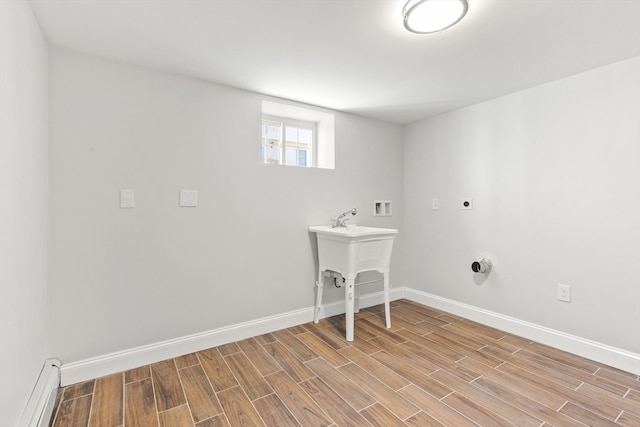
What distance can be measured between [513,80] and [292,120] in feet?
6.07

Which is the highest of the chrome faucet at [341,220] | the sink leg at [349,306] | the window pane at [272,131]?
the window pane at [272,131]

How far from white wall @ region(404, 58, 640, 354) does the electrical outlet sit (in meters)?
0.04

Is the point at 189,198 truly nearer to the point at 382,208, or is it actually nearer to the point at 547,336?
the point at 382,208

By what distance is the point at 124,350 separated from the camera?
1.92 m

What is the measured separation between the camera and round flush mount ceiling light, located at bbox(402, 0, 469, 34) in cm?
132

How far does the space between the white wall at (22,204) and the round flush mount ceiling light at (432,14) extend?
1.62 m

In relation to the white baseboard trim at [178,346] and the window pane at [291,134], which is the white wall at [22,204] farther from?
the window pane at [291,134]

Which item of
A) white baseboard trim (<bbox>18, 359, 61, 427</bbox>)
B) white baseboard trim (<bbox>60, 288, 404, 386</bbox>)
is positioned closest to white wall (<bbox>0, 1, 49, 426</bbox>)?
white baseboard trim (<bbox>18, 359, 61, 427</bbox>)

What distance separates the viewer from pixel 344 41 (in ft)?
5.53

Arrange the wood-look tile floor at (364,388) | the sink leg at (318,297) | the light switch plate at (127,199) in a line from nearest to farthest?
1. the wood-look tile floor at (364,388)
2. the light switch plate at (127,199)
3. the sink leg at (318,297)

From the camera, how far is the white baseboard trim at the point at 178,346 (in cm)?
180

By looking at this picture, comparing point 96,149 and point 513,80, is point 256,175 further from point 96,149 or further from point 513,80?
point 513,80

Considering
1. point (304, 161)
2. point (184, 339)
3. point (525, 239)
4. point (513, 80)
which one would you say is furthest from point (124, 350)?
point (513, 80)

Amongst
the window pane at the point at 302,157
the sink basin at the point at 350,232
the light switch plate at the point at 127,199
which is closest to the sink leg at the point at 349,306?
the sink basin at the point at 350,232
